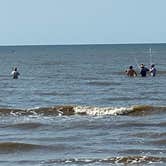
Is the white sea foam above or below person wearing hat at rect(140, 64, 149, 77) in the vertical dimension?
below

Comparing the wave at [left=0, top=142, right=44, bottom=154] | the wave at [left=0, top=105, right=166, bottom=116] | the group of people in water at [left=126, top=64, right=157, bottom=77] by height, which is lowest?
the wave at [left=0, top=142, right=44, bottom=154]

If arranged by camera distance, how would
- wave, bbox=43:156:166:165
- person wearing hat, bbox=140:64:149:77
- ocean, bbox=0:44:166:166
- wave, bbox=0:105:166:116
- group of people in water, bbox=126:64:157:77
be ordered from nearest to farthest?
1. wave, bbox=43:156:166:165
2. ocean, bbox=0:44:166:166
3. wave, bbox=0:105:166:116
4. person wearing hat, bbox=140:64:149:77
5. group of people in water, bbox=126:64:157:77

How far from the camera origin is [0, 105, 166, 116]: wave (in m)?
24.3

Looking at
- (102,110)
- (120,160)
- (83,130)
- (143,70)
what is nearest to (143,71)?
(143,70)

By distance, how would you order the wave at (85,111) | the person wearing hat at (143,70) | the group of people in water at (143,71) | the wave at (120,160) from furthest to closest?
1. the group of people in water at (143,71)
2. the person wearing hat at (143,70)
3. the wave at (85,111)
4. the wave at (120,160)

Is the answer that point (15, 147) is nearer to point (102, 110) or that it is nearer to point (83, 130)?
point (83, 130)

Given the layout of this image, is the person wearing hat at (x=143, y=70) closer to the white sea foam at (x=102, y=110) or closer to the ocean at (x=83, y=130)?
the ocean at (x=83, y=130)

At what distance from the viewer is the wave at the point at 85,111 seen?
2430 cm

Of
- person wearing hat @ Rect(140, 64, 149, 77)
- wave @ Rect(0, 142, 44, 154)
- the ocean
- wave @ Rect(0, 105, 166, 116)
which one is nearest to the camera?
the ocean

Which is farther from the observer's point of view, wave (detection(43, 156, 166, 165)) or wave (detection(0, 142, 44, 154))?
wave (detection(0, 142, 44, 154))

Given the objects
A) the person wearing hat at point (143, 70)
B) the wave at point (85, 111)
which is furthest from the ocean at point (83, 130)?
the person wearing hat at point (143, 70)

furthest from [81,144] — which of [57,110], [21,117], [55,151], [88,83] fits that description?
[88,83]

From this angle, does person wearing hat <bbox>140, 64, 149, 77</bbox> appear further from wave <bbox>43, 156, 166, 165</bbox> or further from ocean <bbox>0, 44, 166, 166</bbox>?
wave <bbox>43, 156, 166, 165</bbox>

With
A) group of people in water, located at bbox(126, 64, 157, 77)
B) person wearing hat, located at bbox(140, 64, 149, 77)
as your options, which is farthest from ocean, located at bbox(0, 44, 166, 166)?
group of people in water, located at bbox(126, 64, 157, 77)
